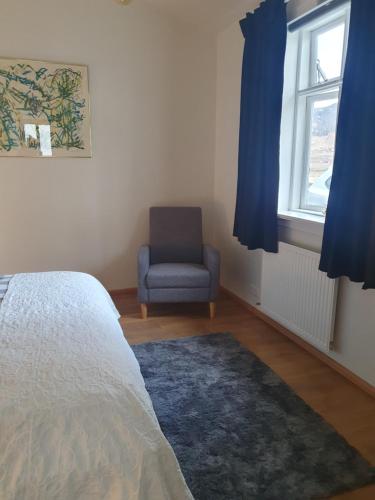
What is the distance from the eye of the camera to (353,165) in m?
2.19

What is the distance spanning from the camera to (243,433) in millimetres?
1957

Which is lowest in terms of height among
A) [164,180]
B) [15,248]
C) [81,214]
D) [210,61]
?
[15,248]

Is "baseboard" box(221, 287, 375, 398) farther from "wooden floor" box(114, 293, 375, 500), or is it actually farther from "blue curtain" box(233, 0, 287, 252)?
"blue curtain" box(233, 0, 287, 252)

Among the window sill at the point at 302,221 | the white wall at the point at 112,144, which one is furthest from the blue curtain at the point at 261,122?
the white wall at the point at 112,144

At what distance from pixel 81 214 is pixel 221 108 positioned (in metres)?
1.73

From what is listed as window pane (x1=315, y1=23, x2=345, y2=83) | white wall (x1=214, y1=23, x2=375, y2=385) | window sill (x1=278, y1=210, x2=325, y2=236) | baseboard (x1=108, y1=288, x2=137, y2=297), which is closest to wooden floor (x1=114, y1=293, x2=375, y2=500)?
baseboard (x1=108, y1=288, x2=137, y2=297)

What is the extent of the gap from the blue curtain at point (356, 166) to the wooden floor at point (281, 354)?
68cm

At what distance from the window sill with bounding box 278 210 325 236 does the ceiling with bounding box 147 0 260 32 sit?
170 cm

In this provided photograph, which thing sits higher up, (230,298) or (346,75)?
(346,75)

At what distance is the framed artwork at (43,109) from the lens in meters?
3.38

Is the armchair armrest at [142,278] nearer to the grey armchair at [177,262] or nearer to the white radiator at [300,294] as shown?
the grey armchair at [177,262]

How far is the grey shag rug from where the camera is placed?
5.42 feet

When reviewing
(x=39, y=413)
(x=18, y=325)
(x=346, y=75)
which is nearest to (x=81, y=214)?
(x=18, y=325)

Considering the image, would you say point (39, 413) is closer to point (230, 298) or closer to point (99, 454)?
point (99, 454)
